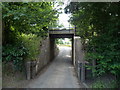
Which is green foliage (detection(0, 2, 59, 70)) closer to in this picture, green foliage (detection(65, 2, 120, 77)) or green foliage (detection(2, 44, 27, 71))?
green foliage (detection(2, 44, 27, 71))

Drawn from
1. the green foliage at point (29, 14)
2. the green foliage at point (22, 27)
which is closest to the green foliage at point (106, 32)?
the green foliage at point (29, 14)

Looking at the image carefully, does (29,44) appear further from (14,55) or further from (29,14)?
(29,14)

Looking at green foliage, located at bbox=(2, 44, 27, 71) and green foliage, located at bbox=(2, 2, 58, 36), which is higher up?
green foliage, located at bbox=(2, 2, 58, 36)

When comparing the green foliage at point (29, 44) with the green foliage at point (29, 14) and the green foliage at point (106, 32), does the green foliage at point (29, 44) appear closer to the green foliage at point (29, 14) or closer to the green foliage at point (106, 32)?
the green foliage at point (29, 14)

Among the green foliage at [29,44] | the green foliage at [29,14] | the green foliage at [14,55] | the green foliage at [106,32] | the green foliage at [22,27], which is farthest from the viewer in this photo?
the green foliage at [29,44]

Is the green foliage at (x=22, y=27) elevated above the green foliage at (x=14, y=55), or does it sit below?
above

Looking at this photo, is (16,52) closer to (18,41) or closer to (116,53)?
(18,41)

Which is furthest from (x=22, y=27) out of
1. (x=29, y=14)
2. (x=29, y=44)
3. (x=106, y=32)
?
(x=106, y=32)

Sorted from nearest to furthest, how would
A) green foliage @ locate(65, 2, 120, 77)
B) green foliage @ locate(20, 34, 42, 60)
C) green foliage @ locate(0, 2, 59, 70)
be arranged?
1. green foliage @ locate(65, 2, 120, 77)
2. green foliage @ locate(0, 2, 59, 70)
3. green foliage @ locate(20, 34, 42, 60)

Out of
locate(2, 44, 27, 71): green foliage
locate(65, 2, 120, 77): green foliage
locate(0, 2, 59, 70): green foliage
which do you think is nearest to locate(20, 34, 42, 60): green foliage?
locate(0, 2, 59, 70): green foliage

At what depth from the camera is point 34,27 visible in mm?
4711

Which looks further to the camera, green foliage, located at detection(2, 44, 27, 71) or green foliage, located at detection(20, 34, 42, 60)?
green foliage, located at detection(20, 34, 42, 60)

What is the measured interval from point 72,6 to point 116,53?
81.7 inches

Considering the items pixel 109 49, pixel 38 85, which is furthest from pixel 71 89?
pixel 109 49
